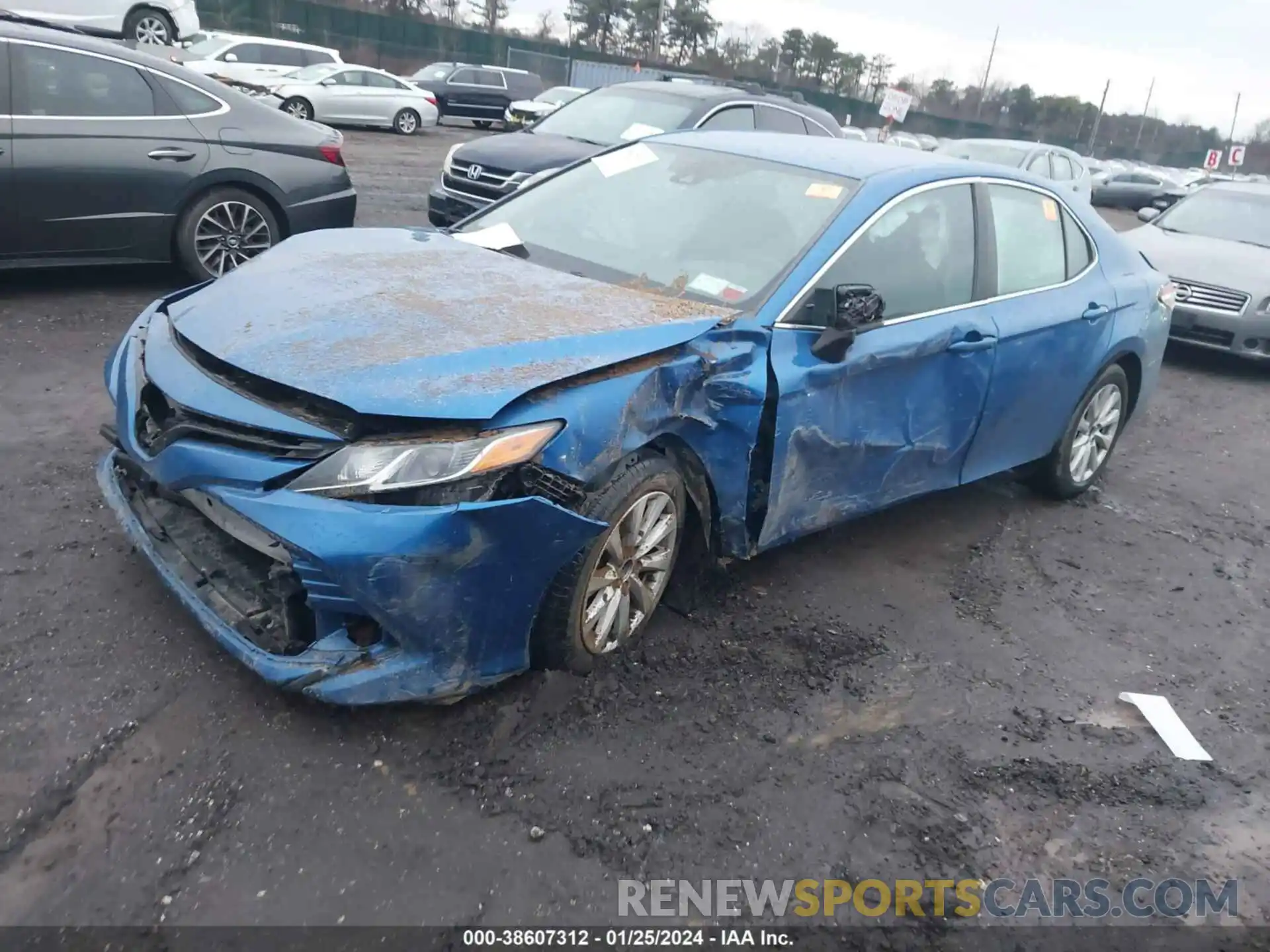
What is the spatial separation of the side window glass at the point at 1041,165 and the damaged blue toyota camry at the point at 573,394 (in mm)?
11331

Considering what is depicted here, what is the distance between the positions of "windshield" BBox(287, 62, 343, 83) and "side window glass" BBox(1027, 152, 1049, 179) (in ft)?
45.1

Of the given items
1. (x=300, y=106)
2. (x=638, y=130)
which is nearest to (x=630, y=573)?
(x=638, y=130)

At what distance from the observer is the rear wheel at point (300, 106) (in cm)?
1956

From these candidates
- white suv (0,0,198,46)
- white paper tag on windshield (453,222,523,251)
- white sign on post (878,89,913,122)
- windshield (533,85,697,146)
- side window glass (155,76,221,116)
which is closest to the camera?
white paper tag on windshield (453,222,523,251)

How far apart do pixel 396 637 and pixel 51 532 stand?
178 centimetres

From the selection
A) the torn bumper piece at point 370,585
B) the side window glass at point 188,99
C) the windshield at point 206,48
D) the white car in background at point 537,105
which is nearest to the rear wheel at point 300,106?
the windshield at point 206,48

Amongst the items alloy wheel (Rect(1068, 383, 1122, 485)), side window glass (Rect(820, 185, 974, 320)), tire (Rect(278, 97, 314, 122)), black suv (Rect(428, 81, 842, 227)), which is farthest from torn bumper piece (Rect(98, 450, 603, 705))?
tire (Rect(278, 97, 314, 122))

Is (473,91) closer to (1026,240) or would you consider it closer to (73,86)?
(73,86)

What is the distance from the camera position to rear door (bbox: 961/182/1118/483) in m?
4.50

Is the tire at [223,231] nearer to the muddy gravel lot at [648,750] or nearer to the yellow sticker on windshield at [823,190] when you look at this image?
the muddy gravel lot at [648,750]

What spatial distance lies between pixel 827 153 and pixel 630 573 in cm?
213

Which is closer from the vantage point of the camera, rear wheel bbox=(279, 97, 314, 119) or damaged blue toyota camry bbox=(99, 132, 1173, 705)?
damaged blue toyota camry bbox=(99, 132, 1173, 705)

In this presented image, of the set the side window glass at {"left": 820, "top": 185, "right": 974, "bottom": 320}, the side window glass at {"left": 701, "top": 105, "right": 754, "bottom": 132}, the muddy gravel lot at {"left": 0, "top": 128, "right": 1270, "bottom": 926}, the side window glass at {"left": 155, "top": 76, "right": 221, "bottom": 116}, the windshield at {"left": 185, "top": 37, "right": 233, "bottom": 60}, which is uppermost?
the windshield at {"left": 185, "top": 37, "right": 233, "bottom": 60}

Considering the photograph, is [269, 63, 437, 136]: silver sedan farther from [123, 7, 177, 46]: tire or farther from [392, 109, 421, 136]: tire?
[123, 7, 177, 46]: tire
